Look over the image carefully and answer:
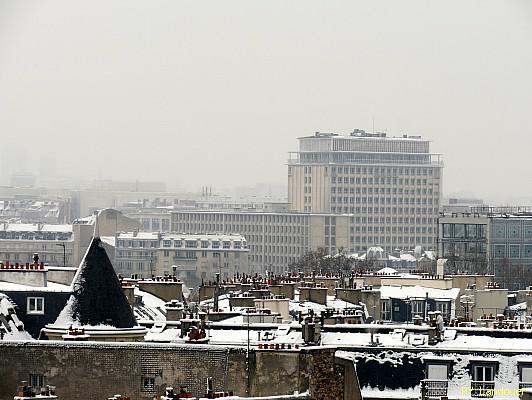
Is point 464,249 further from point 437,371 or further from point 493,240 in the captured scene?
point 437,371

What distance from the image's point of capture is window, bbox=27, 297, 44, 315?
161ft

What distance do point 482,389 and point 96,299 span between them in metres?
8.09

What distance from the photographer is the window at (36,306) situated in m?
49.2

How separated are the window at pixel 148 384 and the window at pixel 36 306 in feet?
24.2

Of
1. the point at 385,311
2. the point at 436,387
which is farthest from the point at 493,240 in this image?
the point at 436,387

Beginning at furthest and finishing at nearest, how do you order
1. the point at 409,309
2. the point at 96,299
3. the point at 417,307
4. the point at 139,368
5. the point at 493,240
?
the point at 493,240
the point at 417,307
the point at 409,309
the point at 96,299
the point at 139,368

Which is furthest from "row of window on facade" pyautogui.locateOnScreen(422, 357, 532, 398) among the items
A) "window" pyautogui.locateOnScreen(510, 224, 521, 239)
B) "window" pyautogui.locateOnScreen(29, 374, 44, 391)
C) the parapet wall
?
"window" pyautogui.locateOnScreen(510, 224, 521, 239)

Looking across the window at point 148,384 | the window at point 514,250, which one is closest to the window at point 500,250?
the window at point 514,250

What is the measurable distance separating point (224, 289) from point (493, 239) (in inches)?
2247

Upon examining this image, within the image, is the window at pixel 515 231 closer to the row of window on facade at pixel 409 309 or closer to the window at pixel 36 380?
the row of window on facade at pixel 409 309

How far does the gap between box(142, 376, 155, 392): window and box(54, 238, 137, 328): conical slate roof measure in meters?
4.51

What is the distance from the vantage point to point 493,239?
454ft

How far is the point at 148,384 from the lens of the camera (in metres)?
42.1

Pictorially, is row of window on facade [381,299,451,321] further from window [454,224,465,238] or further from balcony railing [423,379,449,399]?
window [454,224,465,238]
